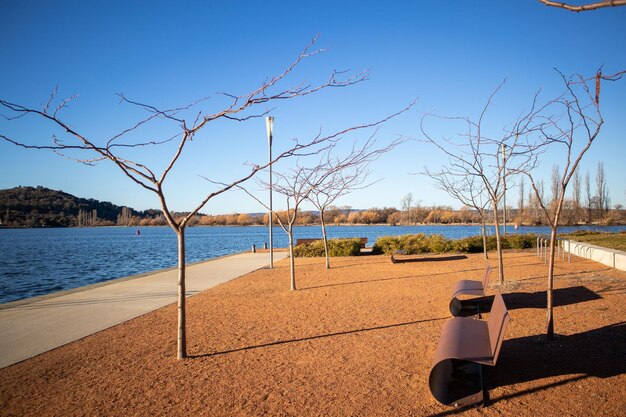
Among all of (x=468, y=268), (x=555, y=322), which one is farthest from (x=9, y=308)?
(x=468, y=268)

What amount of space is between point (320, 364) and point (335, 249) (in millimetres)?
16670

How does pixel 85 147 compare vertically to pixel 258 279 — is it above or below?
above

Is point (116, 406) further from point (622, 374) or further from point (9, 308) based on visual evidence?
point (9, 308)

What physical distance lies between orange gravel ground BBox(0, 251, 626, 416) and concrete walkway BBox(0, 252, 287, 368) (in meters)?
0.47

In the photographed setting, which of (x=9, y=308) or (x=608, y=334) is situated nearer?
(x=608, y=334)

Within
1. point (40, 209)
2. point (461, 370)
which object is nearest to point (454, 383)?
point (461, 370)

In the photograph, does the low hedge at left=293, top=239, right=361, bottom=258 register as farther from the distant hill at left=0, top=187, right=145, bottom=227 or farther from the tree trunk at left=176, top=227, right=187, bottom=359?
the distant hill at left=0, top=187, right=145, bottom=227

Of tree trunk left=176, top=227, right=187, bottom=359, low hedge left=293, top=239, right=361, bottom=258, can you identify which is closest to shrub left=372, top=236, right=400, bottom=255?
low hedge left=293, top=239, right=361, bottom=258

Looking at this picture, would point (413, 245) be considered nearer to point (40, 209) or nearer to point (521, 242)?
point (521, 242)

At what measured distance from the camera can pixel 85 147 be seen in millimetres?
4418

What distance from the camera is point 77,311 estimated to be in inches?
341

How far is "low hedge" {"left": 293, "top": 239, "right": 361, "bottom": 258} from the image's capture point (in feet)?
70.6

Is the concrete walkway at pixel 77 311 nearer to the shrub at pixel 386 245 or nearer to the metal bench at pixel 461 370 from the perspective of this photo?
the metal bench at pixel 461 370

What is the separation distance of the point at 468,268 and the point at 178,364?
38.2 feet
